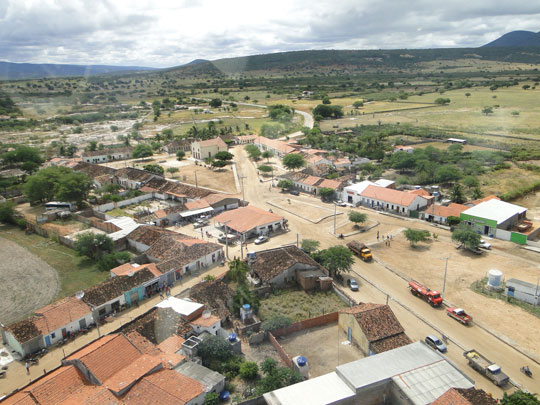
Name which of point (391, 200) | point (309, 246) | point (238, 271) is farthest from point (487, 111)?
point (238, 271)

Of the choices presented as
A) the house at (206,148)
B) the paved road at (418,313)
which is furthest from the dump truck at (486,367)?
the house at (206,148)

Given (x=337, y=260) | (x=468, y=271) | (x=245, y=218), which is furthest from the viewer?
(x=245, y=218)

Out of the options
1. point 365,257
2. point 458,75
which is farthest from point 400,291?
point 458,75

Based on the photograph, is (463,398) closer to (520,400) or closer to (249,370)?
(520,400)

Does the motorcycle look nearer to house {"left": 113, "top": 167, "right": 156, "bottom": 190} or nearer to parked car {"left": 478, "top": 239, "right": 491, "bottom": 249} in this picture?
parked car {"left": 478, "top": 239, "right": 491, "bottom": 249}

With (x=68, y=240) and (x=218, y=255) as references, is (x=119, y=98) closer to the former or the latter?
(x=68, y=240)

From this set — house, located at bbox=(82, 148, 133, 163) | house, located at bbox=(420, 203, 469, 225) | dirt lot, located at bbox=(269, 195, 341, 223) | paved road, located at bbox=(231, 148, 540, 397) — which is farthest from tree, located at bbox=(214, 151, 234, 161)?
house, located at bbox=(420, 203, 469, 225)

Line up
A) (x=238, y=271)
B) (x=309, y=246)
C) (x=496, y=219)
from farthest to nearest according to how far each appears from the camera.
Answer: (x=496, y=219) → (x=309, y=246) → (x=238, y=271)

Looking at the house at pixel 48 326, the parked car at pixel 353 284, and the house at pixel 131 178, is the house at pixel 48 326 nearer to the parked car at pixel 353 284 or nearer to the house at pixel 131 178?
the parked car at pixel 353 284
